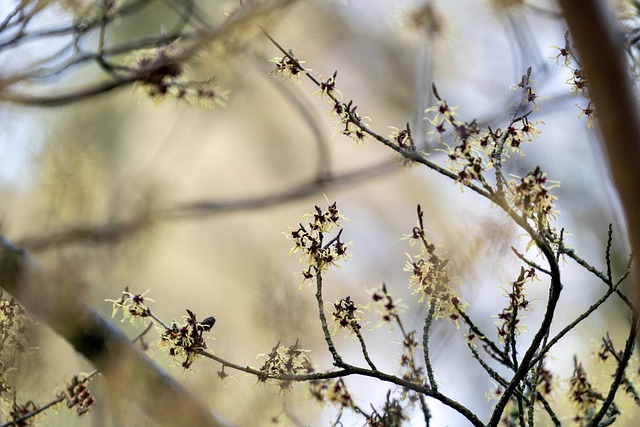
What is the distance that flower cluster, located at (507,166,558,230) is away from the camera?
1.30 ft

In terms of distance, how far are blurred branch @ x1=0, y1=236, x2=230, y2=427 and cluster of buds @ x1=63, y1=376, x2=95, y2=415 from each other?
0.03 m

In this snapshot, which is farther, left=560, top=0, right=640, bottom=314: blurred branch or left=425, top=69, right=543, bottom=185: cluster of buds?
left=425, top=69, right=543, bottom=185: cluster of buds

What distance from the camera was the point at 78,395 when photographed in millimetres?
524

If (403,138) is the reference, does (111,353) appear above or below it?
below

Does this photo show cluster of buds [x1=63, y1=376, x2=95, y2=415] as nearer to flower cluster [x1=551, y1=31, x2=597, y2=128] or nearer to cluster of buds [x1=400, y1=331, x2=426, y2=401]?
cluster of buds [x1=400, y1=331, x2=426, y2=401]

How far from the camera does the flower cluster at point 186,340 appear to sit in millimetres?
439

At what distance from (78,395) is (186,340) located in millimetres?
137

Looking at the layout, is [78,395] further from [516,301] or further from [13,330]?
[516,301]

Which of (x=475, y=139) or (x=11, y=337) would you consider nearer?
(x=475, y=139)

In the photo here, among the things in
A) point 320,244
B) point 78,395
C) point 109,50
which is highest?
point 109,50

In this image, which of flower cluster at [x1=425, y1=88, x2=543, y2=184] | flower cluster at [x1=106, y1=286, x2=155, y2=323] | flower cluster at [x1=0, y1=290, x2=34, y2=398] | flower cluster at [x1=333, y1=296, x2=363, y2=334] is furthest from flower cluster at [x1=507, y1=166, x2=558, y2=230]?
flower cluster at [x1=0, y1=290, x2=34, y2=398]

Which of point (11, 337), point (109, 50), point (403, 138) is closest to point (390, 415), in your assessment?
point (403, 138)

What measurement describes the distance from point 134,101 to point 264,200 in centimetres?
186

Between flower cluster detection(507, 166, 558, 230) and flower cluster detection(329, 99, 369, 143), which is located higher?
flower cluster detection(329, 99, 369, 143)
